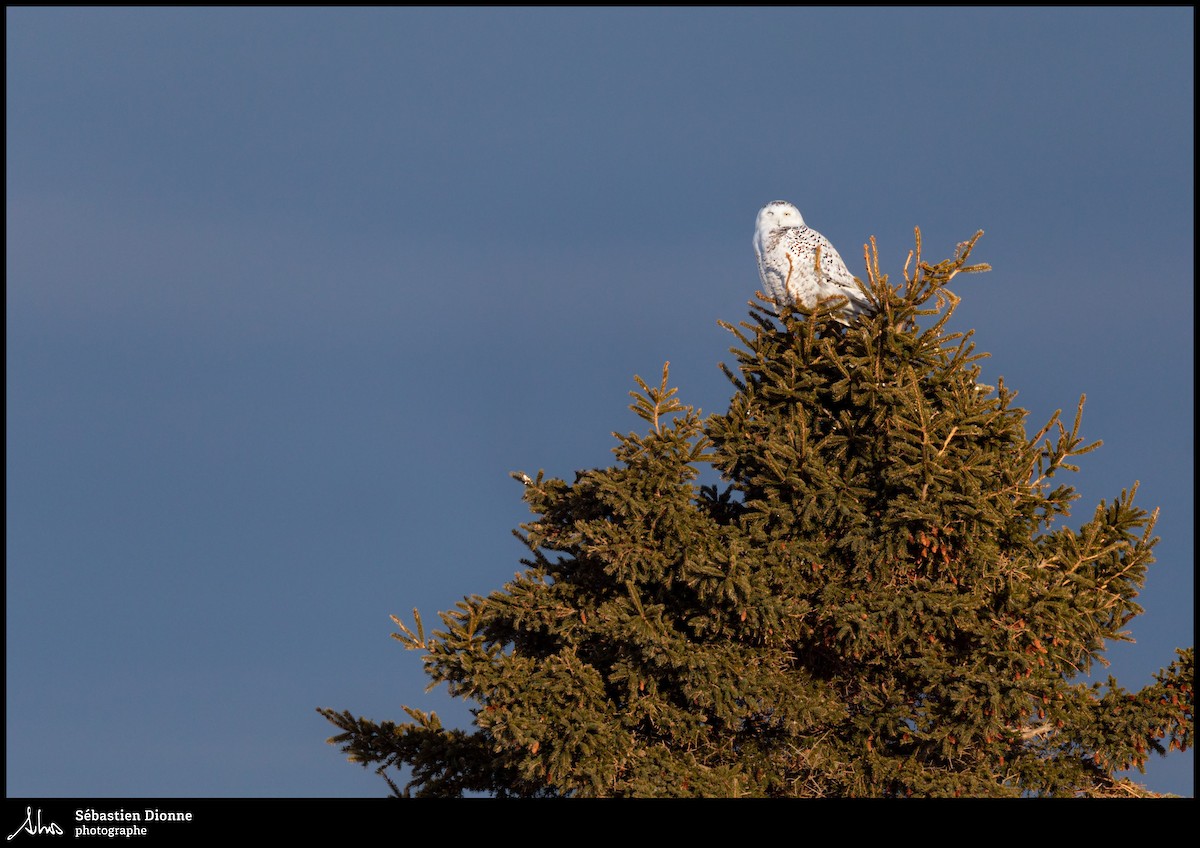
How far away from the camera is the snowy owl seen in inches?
589

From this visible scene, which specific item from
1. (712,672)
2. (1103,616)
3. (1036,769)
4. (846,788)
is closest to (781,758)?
(846,788)

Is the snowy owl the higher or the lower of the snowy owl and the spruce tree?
the higher

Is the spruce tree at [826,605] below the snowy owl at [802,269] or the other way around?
below

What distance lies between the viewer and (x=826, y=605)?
1368 centimetres
